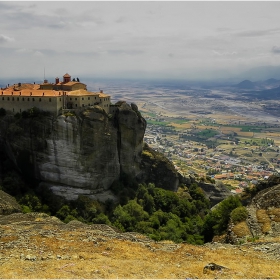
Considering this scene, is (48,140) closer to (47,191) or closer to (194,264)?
(47,191)

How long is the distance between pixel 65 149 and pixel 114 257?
3532 centimetres

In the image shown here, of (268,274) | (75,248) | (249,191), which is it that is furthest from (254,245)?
(249,191)

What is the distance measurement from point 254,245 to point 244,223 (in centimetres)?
551

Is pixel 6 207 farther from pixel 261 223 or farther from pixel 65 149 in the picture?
pixel 261 223

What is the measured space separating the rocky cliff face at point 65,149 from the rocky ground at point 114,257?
28.5 meters

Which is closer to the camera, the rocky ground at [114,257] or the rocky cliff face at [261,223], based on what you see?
the rocky ground at [114,257]

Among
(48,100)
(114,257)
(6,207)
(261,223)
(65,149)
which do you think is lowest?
(6,207)

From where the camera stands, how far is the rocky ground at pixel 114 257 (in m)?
17.1

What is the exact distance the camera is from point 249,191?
162 feet

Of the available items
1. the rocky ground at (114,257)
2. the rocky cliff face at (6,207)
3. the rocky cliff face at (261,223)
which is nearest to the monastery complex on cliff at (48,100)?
the rocky cliff face at (6,207)

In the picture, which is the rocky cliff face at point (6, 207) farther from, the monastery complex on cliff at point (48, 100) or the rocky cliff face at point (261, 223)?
the rocky cliff face at point (261, 223)

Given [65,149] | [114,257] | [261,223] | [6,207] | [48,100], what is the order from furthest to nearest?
[48,100]
[65,149]
[6,207]
[261,223]
[114,257]

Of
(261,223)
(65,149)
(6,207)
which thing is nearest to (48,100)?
(65,149)

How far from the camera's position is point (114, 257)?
776 inches
